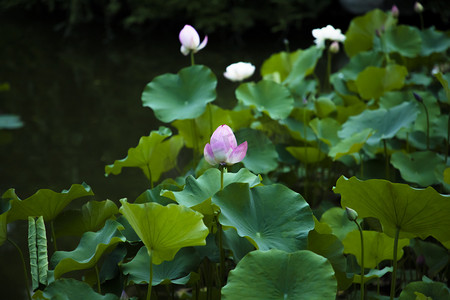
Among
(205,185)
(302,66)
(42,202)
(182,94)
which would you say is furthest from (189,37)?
(302,66)

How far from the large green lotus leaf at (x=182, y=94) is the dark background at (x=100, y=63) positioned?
740mm

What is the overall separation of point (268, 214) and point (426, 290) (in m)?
0.34

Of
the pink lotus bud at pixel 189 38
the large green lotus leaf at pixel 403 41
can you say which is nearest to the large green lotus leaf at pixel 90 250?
the pink lotus bud at pixel 189 38

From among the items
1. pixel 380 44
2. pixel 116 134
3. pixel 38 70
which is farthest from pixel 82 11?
pixel 380 44

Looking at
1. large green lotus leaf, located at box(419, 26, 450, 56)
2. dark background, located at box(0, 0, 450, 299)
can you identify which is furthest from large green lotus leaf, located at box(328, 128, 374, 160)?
dark background, located at box(0, 0, 450, 299)

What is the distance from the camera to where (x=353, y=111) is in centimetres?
185

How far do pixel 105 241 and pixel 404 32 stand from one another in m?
1.64

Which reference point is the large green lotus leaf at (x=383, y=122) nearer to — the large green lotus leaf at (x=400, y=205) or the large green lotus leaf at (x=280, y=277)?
the large green lotus leaf at (x=400, y=205)

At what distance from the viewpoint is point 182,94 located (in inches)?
61.5

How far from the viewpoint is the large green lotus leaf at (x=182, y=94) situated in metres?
1.48

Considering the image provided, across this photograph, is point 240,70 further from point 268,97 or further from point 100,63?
point 100,63

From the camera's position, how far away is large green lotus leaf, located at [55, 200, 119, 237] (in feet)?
3.62

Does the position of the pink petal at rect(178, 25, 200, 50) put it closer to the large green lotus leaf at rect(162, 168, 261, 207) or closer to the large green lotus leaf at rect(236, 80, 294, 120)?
the large green lotus leaf at rect(236, 80, 294, 120)

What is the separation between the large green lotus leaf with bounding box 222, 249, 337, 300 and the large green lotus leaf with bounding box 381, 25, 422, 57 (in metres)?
1.49
